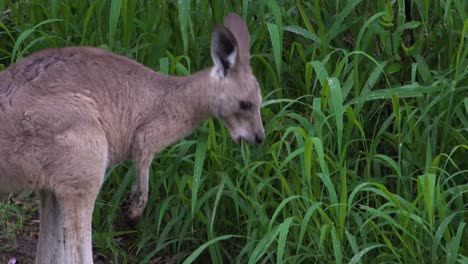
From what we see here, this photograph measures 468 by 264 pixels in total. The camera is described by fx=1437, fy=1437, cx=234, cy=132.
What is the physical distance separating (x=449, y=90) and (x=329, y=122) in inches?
24.7

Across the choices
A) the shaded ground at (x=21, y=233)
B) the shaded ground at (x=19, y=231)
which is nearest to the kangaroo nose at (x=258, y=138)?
the shaded ground at (x=21, y=233)

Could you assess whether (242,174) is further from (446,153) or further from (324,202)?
(446,153)

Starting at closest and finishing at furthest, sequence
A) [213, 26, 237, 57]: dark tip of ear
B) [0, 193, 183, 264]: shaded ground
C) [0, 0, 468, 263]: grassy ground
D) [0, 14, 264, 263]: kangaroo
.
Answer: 1. [0, 14, 264, 263]: kangaroo
2. [213, 26, 237, 57]: dark tip of ear
3. [0, 0, 468, 263]: grassy ground
4. [0, 193, 183, 264]: shaded ground

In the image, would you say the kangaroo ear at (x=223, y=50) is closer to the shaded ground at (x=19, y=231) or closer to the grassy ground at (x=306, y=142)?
the grassy ground at (x=306, y=142)

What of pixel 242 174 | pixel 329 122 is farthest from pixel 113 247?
pixel 329 122

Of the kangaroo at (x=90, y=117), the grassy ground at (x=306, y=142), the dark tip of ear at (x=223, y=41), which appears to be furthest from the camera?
the grassy ground at (x=306, y=142)

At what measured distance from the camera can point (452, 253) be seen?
6.63 m

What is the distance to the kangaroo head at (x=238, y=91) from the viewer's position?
6.83 m

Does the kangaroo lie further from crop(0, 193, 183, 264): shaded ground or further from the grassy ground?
crop(0, 193, 183, 264): shaded ground

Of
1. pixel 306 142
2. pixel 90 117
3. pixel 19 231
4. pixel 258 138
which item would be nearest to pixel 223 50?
pixel 258 138

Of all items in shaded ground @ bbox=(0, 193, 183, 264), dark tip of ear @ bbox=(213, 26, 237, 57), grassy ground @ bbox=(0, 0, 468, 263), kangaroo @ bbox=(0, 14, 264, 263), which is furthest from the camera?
shaded ground @ bbox=(0, 193, 183, 264)

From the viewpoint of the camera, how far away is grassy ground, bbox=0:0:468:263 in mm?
6832

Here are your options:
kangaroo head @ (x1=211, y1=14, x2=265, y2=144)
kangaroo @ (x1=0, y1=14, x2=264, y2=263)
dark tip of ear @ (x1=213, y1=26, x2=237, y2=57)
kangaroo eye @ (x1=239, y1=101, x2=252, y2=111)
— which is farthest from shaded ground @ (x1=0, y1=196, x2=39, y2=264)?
dark tip of ear @ (x1=213, y1=26, x2=237, y2=57)

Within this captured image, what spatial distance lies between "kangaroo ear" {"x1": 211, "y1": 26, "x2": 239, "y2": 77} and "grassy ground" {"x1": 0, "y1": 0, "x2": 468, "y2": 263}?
0.42m
